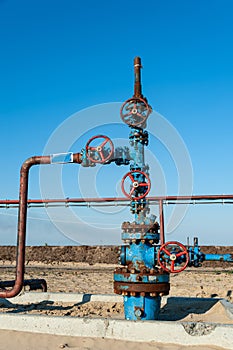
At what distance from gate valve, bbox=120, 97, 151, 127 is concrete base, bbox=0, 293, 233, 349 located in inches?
107

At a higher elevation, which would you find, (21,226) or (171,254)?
(21,226)

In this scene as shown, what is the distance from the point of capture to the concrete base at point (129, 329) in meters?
3.98

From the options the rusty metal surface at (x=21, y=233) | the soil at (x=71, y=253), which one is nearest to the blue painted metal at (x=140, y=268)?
the rusty metal surface at (x=21, y=233)

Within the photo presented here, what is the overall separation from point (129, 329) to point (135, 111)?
2.94 m

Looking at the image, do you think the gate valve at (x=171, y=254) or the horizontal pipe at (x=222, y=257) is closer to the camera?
the gate valve at (x=171, y=254)

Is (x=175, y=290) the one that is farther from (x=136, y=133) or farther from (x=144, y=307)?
(x=136, y=133)

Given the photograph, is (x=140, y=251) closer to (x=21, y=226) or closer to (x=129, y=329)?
(x=129, y=329)

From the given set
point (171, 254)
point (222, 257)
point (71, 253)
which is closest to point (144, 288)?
point (171, 254)

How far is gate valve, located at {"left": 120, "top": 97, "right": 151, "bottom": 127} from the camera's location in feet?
17.6

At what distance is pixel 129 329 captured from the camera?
418 cm

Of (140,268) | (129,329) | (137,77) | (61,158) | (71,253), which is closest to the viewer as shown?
(129,329)

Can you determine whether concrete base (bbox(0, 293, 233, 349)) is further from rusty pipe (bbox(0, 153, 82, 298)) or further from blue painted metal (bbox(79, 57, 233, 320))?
rusty pipe (bbox(0, 153, 82, 298))

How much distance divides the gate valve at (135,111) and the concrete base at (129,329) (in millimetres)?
2718

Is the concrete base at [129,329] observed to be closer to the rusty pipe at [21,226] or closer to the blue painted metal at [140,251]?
the blue painted metal at [140,251]
